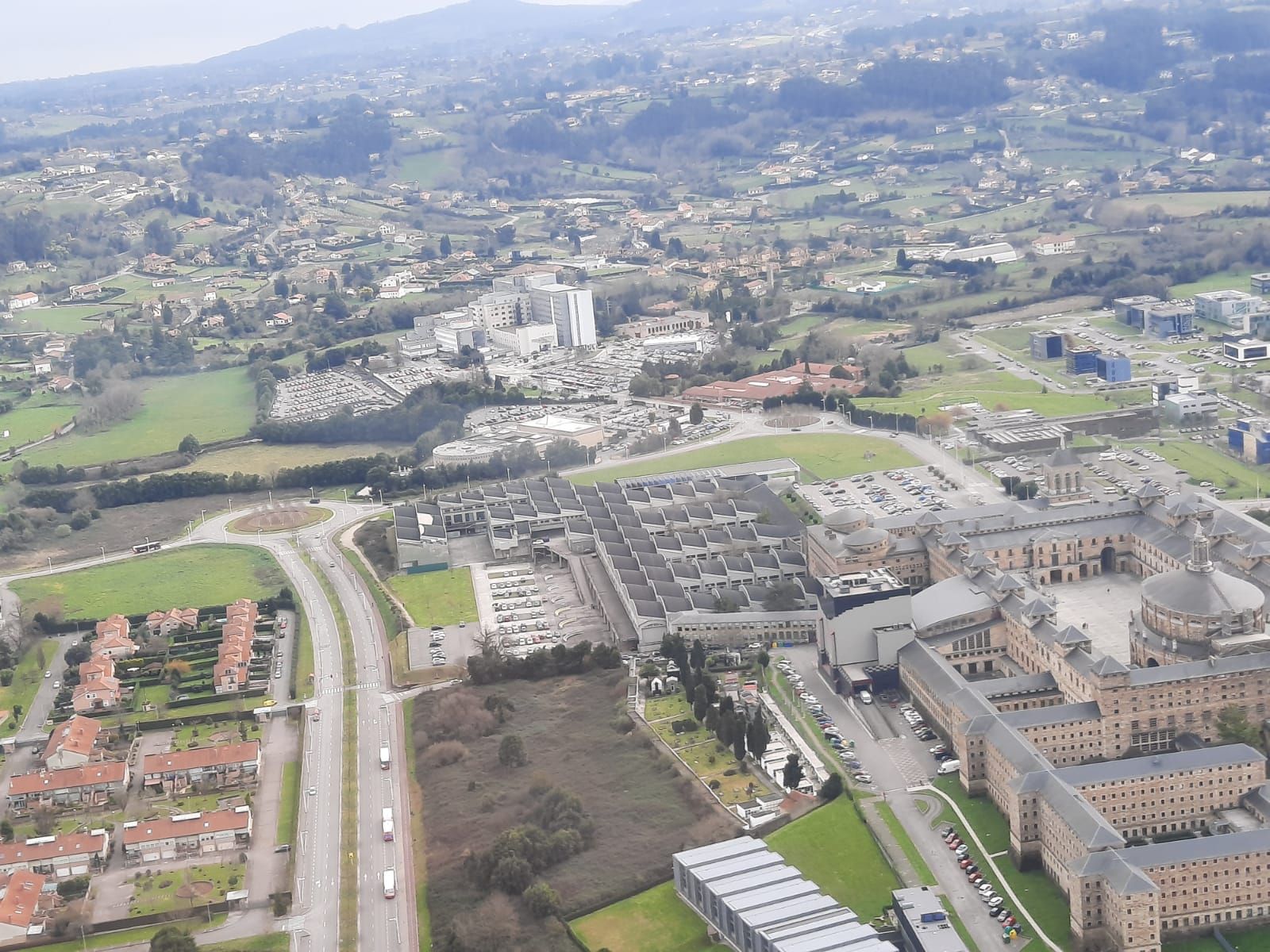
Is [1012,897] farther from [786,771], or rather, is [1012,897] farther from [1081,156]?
[1081,156]

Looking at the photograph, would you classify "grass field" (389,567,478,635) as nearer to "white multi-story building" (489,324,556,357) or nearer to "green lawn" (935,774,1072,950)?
"green lawn" (935,774,1072,950)

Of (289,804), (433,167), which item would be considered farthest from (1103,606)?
(433,167)

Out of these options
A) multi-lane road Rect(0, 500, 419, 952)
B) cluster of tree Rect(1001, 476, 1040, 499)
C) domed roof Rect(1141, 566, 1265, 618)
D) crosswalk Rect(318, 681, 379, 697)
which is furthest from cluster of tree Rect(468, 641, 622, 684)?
cluster of tree Rect(1001, 476, 1040, 499)

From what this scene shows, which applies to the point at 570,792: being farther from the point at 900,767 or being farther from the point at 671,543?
the point at 671,543

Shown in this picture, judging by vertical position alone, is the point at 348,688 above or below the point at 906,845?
below

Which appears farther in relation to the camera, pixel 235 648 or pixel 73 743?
pixel 235 648

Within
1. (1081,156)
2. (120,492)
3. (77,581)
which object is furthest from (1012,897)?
(1081,156)
